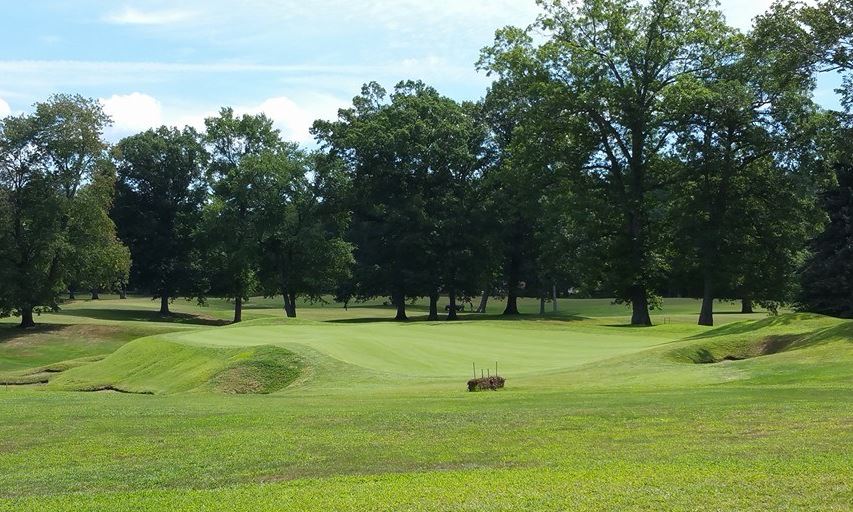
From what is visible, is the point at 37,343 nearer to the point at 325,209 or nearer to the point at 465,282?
the point at 325,209

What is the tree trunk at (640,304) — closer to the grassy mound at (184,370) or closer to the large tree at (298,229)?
the large tree at (298,229)

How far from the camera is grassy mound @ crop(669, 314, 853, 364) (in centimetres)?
2672

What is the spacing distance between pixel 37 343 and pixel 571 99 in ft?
119

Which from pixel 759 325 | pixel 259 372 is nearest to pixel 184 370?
pixel 259 372

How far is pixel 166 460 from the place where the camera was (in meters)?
11.2

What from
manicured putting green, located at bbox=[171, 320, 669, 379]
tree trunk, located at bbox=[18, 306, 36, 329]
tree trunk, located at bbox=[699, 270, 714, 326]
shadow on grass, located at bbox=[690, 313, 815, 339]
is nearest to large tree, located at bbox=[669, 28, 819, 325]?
tree trunk, located at bbox=[699, 270, 714, 326]

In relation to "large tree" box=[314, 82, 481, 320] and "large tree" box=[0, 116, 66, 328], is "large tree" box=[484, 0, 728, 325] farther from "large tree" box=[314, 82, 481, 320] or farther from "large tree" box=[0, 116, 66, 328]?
"large tree" box=[0, 116, 66, 328]

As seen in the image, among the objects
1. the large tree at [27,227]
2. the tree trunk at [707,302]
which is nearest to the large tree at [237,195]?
the large tree at [27,227]

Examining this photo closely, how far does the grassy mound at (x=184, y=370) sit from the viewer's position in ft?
80.8

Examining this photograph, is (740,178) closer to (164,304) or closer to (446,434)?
(446,434)

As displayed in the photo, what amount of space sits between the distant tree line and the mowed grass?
19470 millimetres

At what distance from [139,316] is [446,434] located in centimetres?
6755

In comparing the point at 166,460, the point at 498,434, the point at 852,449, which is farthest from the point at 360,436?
the point at 852,449

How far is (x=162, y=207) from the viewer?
250ft
